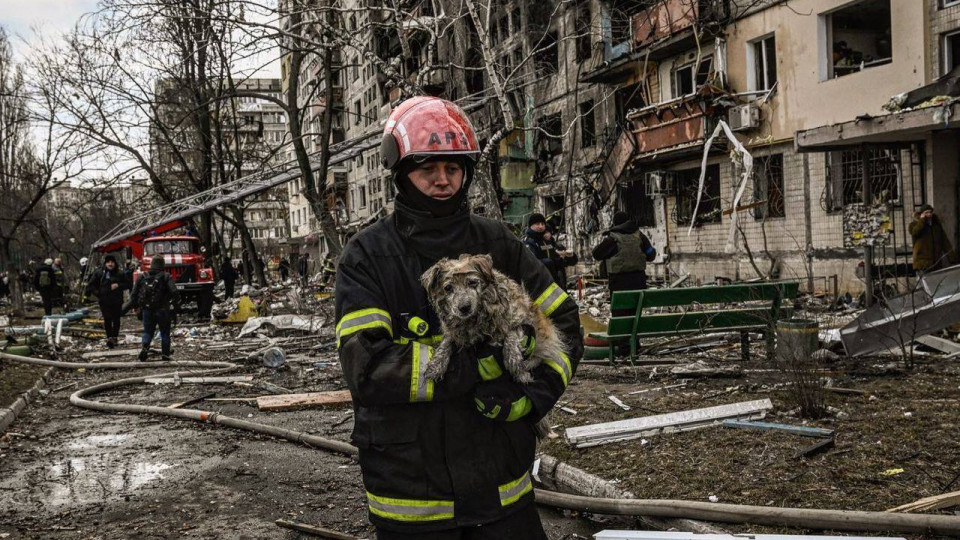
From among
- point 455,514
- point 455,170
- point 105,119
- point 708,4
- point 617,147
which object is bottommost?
point 455,514

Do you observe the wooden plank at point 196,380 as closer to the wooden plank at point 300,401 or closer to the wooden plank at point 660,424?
the wooden plank at point 300,401

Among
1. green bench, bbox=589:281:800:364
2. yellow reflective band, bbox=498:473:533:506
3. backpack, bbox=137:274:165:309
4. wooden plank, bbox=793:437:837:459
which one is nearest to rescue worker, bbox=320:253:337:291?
backpack, bbox=137:274:165:309

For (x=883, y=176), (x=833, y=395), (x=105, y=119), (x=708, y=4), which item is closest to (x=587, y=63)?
(x=708, y=4)

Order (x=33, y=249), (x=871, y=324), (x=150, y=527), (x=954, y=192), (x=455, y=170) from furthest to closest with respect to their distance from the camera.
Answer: (x=33, y=249) < (x=954, y=192) < (x=871, y=324) < (x=150, y=527) < (x=455, y=170)

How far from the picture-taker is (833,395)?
7.41 m

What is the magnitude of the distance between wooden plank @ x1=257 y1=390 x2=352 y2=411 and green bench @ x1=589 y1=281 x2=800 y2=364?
339 centimetres

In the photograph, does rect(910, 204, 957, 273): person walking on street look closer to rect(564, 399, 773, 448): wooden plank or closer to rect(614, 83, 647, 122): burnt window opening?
rect(564, 399, 773, 448): wooden plank

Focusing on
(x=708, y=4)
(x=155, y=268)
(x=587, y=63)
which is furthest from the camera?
(x=587, y=63)

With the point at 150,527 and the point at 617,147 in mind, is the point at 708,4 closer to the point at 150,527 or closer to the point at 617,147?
the point at 617,147

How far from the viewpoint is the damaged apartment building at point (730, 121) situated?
15.8m

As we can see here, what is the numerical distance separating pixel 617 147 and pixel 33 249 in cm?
5855

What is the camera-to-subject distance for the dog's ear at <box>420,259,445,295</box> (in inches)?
94.9

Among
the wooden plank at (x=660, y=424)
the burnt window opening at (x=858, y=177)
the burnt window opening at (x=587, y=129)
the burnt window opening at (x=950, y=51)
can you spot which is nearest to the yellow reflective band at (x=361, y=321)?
the wooden plank at (x=660, y=424)

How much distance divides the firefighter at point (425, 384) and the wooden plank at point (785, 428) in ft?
13.1
